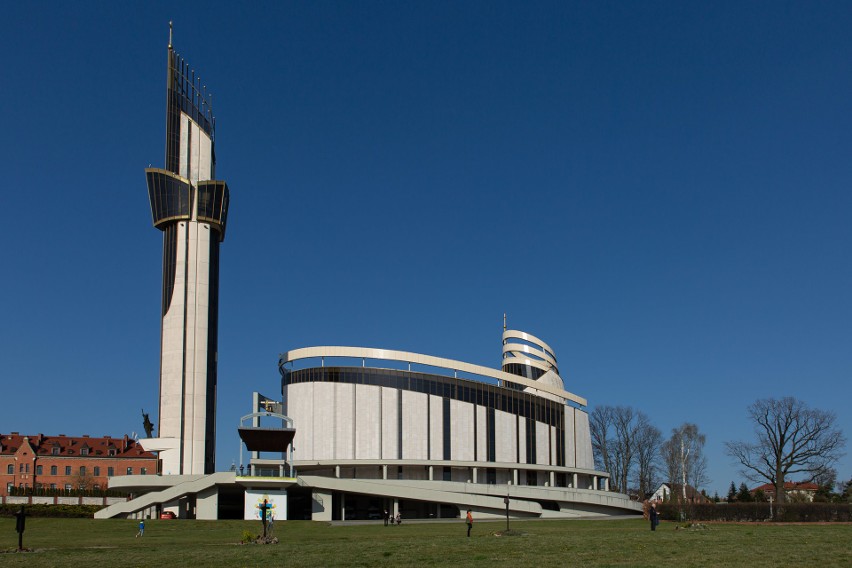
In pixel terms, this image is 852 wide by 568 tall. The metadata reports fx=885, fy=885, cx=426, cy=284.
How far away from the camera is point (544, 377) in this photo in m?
106

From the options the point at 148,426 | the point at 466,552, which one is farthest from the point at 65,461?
the point at 466,552

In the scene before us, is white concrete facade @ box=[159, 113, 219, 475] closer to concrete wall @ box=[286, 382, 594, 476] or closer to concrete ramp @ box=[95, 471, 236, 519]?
concrete ramp @ box=[95, 471, 236, 519]

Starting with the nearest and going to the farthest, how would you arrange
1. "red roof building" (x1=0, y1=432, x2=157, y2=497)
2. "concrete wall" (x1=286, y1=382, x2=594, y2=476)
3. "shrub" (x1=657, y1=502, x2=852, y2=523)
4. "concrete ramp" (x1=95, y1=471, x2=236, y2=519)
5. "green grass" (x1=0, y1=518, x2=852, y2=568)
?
"green grass" (x1=0, y1=518, x2=852, y2=568) → "shrub" (x1=657, y1=502, x2=852, y2=523) → "concrete ramp" (x1=95, y1=471, x2=236, y2=519) → "concrete wall" (x1=286, y1=382, x2=594, y2=476) → "red roof building" (x1=0, y1=432, x2=157, y2=497)

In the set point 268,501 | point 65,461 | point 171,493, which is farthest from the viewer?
point 65,461

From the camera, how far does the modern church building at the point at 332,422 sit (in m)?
78.1

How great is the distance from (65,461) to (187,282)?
3334 centimetres

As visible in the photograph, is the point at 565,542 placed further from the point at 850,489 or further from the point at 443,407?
the point at 850,489

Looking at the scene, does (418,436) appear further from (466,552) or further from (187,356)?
(466,552)

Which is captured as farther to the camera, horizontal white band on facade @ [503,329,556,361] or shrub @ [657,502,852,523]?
horizontal white band on facade @ [503,329,556,361]

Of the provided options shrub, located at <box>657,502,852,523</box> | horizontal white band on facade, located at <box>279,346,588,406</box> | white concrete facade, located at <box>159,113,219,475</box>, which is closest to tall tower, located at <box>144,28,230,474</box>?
white concrete facade, located at <box>159,113,219,475</box>

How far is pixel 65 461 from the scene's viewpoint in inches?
4075

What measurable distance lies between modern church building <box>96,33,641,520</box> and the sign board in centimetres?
296

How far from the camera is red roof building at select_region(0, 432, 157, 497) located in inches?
3932

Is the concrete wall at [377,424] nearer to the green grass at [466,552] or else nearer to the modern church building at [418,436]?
the modern church building at [418,436]
